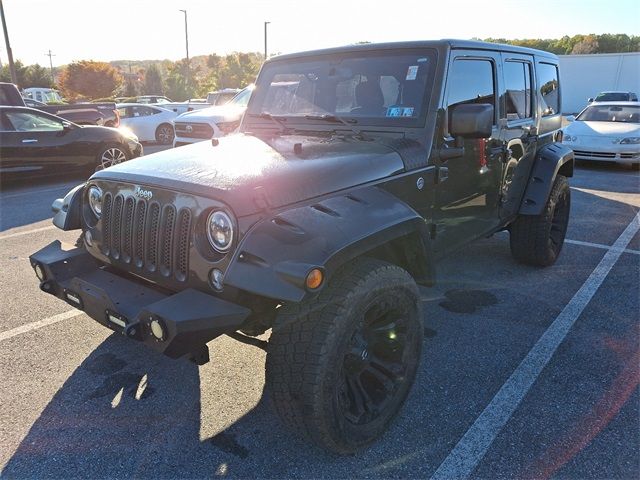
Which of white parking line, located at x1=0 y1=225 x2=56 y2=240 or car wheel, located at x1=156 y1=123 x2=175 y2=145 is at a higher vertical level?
white parking line, located at x1=0 y1=225 x2=56 y2=240

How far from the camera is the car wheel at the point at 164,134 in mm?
16141

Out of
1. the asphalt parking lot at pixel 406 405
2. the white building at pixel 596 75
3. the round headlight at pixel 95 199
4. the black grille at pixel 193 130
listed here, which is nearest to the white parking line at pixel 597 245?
the asphalt parking lot at pixel 406 405

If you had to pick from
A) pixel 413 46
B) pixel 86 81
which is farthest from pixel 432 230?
pixel 86 81

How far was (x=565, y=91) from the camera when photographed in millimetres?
29234

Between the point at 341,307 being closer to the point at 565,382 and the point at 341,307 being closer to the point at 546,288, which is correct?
the point at 565,382

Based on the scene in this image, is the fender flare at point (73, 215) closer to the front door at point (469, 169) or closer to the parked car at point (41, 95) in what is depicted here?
the front door at point (469, 169)

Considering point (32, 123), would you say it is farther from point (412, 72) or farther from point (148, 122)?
point (412, 72)

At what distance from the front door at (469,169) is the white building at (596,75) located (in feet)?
93.7

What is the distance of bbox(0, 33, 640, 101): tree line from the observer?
4578cm

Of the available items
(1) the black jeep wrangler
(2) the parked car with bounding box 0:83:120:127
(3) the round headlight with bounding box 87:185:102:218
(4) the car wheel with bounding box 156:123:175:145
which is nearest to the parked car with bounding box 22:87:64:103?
(4) the car wheel with bounding box 156:123:175:145

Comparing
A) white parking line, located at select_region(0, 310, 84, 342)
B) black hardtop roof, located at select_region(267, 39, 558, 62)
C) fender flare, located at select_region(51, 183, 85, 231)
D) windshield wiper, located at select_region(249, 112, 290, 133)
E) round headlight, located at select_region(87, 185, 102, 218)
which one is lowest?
white parking line, located at select_region(0, 310, 84, 342)

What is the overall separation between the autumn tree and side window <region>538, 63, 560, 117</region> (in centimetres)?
4848

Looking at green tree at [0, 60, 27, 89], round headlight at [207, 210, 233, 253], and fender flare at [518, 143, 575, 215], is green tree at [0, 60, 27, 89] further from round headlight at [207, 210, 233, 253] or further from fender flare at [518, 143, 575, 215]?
round headlight at [207, 210, 233, 253]

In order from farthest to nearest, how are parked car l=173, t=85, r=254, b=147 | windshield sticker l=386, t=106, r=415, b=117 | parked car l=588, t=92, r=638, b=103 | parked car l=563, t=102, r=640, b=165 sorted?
parked car l=588, t=92, r=638, b=103 < parked car l=563, t=102, r=640, b=165 < parked car l=173, t=85, r=254, b=147 < windshield sticker l=386, t=106, r=415, b=117
